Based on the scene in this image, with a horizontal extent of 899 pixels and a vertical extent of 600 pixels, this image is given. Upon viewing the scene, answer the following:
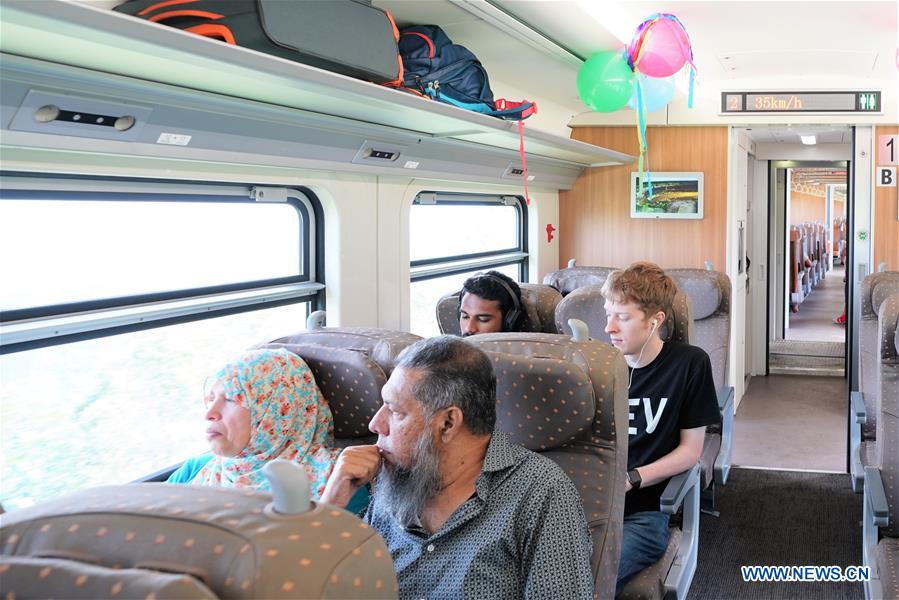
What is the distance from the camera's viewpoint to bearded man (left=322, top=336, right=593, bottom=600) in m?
1.74

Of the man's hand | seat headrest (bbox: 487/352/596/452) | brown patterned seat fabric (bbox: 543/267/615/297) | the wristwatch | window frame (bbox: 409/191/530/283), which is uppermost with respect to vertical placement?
window frame (bbox: 409/191/530/283)

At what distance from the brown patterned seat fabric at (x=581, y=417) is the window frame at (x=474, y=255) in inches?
80.9

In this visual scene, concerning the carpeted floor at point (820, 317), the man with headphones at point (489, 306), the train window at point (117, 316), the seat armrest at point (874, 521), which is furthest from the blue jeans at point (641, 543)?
the carpeted floor at point (820, 317)

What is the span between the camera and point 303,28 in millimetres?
2299

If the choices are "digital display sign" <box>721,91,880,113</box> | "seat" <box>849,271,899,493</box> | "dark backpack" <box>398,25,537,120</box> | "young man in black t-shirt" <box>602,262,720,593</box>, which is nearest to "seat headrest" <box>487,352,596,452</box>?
"young man in black t-shirt" <box>602,262,720,593</box>

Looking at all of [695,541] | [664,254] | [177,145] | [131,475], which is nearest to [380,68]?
[177,145]

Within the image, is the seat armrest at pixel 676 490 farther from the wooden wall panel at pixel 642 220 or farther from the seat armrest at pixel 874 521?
the wooden wall panel at pixel 642 220

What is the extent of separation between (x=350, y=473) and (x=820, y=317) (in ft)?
40.7

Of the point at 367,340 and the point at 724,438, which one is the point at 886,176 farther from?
the point at 367,340

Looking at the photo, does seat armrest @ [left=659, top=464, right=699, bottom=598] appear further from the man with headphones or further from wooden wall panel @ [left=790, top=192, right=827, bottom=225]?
wooden wall panel @ [left=790, top=192, right=827, bottom=225]

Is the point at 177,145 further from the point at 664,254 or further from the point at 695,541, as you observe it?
the point at 664,254

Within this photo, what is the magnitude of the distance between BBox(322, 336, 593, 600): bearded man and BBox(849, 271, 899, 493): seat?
2.74 metres

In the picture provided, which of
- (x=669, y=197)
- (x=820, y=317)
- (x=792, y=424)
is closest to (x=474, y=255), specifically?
(x=669, y=197)

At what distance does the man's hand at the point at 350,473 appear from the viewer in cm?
180
